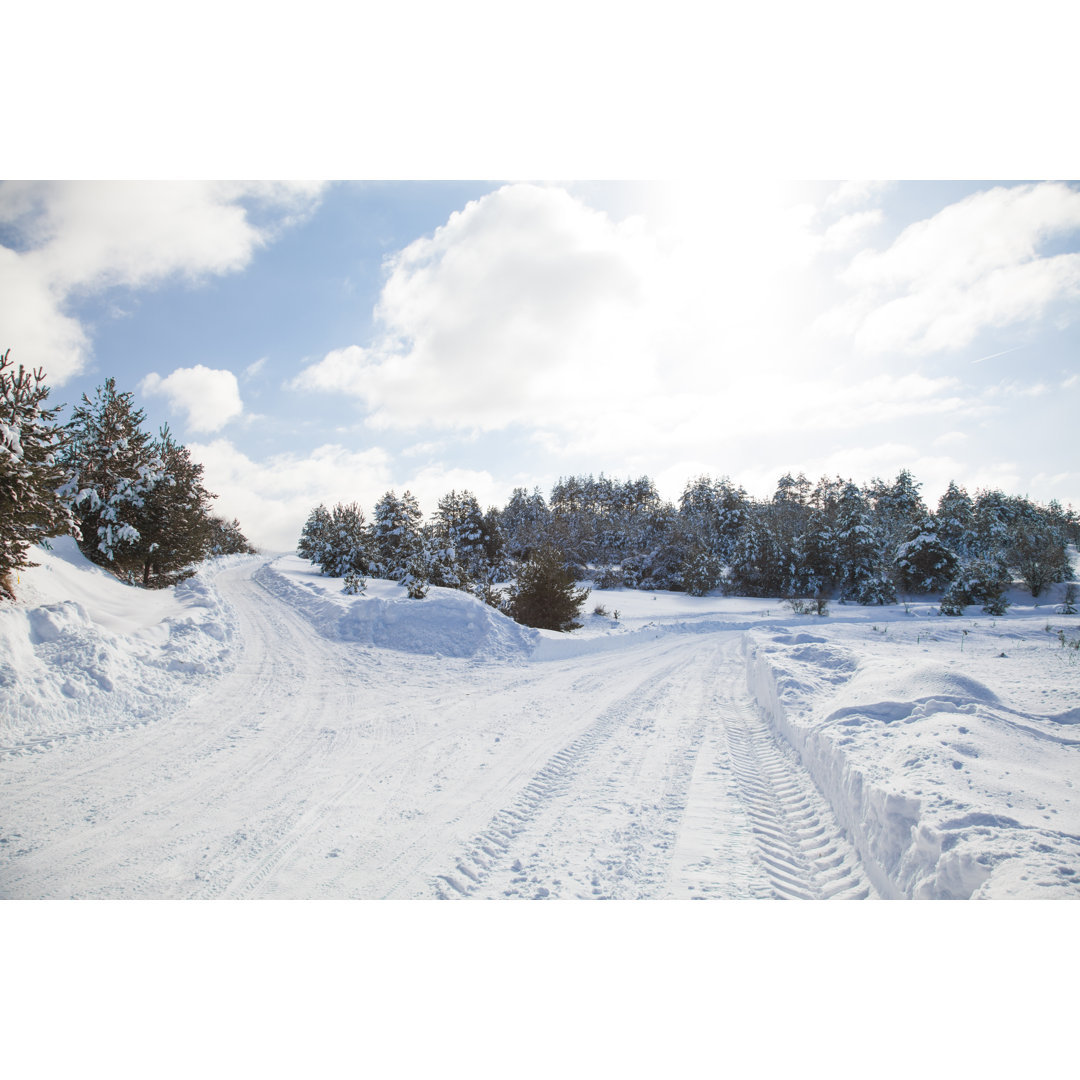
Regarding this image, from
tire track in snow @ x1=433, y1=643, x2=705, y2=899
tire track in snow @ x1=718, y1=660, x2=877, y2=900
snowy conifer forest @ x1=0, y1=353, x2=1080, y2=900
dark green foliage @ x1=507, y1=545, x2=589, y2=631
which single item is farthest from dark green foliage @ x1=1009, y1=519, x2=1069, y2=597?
tire track in snow @ x1=718, y1=660, x2=877, y2=900

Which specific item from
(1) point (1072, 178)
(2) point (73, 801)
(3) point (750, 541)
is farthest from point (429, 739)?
(3) point (750, 541)

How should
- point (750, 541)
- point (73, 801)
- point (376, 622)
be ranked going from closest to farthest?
point (73, 801) < point (376, 622) < point (750, 541)

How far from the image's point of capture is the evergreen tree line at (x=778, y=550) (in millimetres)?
24203

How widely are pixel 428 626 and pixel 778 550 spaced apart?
30.1m

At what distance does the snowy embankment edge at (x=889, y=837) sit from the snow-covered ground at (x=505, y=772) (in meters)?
0.02

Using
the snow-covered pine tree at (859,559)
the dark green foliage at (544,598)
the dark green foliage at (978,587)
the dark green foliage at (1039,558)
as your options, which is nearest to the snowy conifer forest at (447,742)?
the dark green foliage at (544,598)

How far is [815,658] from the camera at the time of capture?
29.8 ft

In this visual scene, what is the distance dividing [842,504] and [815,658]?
29.4 metres

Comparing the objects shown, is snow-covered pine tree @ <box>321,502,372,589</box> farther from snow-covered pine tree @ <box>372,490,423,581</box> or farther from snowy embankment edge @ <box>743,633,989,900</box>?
snowy embankment edge @ <box>743,633,989,900</box>

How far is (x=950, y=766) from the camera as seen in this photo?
3611 mm

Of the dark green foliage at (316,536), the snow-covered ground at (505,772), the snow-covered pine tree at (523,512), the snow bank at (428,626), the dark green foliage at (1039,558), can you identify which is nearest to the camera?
the snow-covered ground at (505,772)

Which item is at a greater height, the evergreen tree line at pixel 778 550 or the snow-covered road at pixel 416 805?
the evergreen tree line at pixel 778 550

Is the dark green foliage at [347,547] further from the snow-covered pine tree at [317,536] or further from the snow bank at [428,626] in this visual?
the snow bank at [428,626]
